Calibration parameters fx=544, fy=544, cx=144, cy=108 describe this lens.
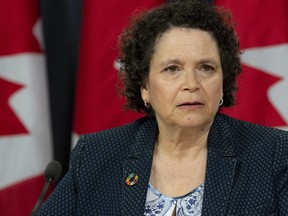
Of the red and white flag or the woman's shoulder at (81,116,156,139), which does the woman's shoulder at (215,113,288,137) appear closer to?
the woman's shoulder at (81,116,156,139)

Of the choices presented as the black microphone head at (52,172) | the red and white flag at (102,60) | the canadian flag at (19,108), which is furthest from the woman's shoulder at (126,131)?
the canadian flag at (19,108)

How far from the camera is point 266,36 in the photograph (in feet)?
8.04

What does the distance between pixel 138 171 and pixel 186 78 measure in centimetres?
35

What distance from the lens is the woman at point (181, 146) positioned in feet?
5.38

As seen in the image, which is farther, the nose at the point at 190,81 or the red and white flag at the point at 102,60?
the red and white flag at the point at 102,60

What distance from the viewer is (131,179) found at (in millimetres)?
1738

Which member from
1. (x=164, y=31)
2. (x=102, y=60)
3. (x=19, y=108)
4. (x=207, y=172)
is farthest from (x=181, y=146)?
(x=19, y=108)

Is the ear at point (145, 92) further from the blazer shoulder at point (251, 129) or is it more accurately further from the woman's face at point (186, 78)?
the blazer shoulder at point (251, 129)

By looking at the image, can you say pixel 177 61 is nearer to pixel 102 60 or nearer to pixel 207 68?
pixel 207 68

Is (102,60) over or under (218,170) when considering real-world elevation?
over

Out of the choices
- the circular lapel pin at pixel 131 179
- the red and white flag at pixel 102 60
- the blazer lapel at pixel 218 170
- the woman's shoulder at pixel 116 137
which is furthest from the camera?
the red and white flag at pixel 102 60

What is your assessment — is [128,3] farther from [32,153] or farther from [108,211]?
[108,211]

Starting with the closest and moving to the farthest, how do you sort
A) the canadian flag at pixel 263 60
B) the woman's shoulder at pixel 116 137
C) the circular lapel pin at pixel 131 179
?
the circular lapel pin at pixel 131 179 → the woman's shoulder at pixel 116 137 → the canadian flag at pixel 263 60

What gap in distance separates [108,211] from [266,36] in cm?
119
